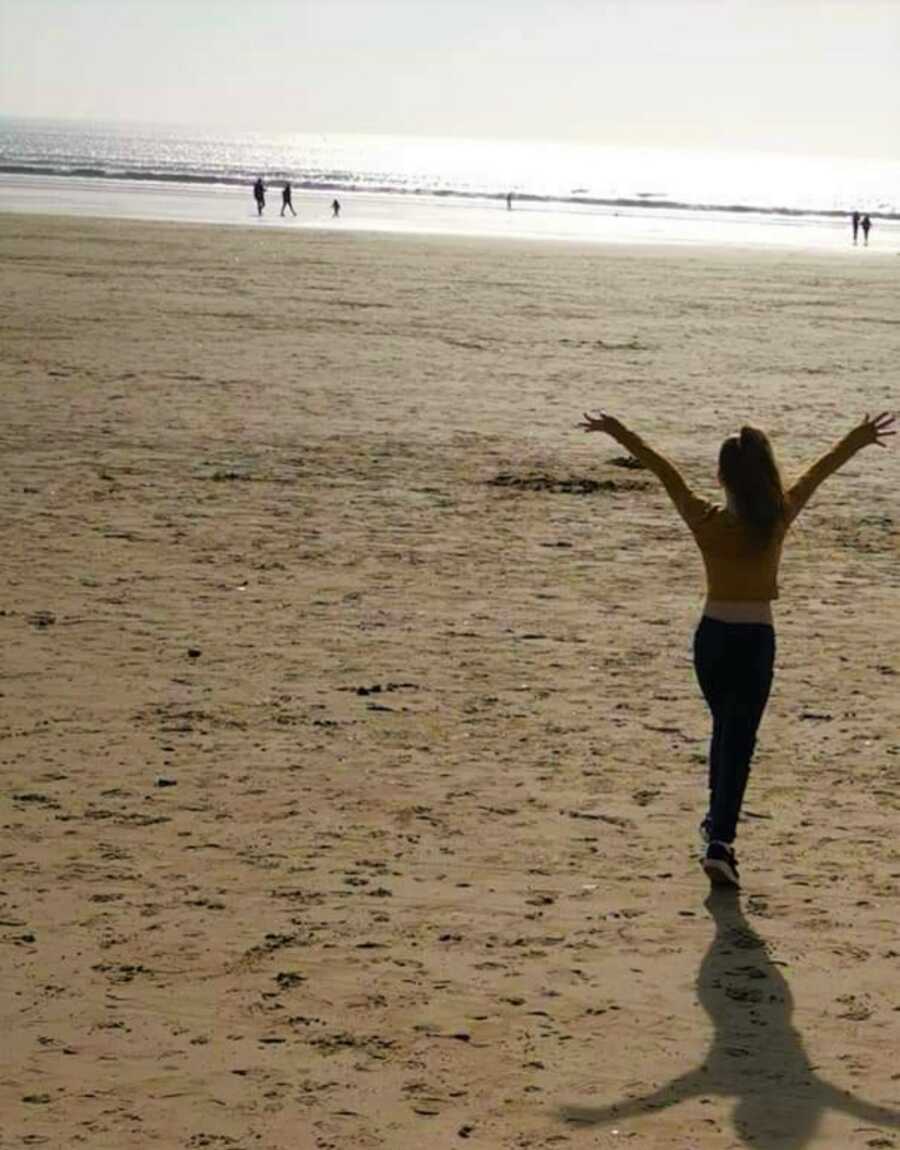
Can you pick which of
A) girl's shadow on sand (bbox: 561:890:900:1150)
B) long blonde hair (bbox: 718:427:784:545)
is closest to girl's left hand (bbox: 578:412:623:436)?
long blonde hair (bbox: 718:427:784:545)

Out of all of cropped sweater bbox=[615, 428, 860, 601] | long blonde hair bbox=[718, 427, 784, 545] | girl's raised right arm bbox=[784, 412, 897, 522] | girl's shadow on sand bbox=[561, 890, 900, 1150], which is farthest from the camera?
girl's raised right arm bbox=[784, 412, 897, 522]

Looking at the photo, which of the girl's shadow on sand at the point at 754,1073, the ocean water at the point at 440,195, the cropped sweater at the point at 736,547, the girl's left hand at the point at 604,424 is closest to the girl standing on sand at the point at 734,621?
the cropped sweater at the point at 736,547

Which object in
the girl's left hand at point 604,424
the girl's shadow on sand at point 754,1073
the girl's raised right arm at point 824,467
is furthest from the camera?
the girl's left hand at point 604,424

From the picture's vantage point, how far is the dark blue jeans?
667 centimetres

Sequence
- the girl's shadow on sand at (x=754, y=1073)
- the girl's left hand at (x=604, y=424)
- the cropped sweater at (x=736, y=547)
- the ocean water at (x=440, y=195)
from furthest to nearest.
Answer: the ocean water at (x=440, y=195), the girl's left hand at (x=604, y=424), the cropped sweater at (x=736, y=547), the girl's shadow on sand at (x=754, y=1073)

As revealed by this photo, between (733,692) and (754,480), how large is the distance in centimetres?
73

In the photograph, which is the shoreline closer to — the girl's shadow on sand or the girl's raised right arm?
the girl's raised right arm

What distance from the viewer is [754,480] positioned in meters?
6.51

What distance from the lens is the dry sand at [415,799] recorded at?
209 inches

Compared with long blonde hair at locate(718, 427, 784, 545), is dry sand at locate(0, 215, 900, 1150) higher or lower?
lower

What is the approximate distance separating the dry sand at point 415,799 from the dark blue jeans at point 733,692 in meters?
0.34

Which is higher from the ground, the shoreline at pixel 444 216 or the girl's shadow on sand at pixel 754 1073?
the shoreline at pixel 444 216

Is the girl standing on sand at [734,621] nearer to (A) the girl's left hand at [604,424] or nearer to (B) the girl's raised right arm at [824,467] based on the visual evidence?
(B) the girl's raised right arm at [824,467]

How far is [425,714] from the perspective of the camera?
882 cm
